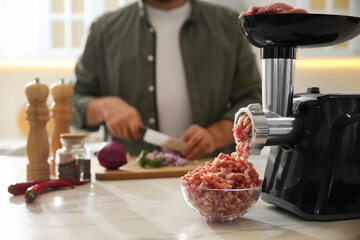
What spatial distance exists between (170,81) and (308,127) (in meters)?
1.27

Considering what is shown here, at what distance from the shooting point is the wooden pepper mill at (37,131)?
3.84ft

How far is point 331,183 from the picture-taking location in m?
0.80

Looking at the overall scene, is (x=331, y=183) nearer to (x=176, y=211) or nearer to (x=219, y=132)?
(x=176, y=211)

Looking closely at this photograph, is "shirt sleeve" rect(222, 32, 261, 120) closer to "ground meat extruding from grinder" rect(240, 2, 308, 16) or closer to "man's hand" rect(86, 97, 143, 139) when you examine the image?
"man's hand" rect(86, 97, 143, 139)

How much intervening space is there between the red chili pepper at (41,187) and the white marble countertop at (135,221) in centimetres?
2

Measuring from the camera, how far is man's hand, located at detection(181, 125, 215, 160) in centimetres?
159

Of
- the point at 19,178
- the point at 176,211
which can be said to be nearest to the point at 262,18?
the point at 176,211

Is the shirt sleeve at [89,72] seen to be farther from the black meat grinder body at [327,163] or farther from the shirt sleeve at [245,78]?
the black meat grinder body at [327,163]

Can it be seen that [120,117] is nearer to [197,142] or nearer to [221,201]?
[197,142]

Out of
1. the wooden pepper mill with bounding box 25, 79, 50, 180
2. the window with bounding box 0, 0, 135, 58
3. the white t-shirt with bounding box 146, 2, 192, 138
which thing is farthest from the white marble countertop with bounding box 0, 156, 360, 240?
the window with bounding box 0, 0, 135, 58

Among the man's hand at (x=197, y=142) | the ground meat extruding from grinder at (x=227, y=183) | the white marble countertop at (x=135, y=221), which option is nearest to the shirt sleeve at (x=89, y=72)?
the man's hand at (x=197, y=142)

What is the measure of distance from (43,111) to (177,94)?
926 mm

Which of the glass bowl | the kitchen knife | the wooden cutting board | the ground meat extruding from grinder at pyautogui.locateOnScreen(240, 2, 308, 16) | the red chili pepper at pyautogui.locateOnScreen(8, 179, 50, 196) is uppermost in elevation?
the ground meat extruding from grinder at pyautogui.locateOnScreen(240, 2, 308, 16)

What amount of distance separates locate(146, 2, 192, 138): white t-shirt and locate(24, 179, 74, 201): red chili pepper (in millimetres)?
996
